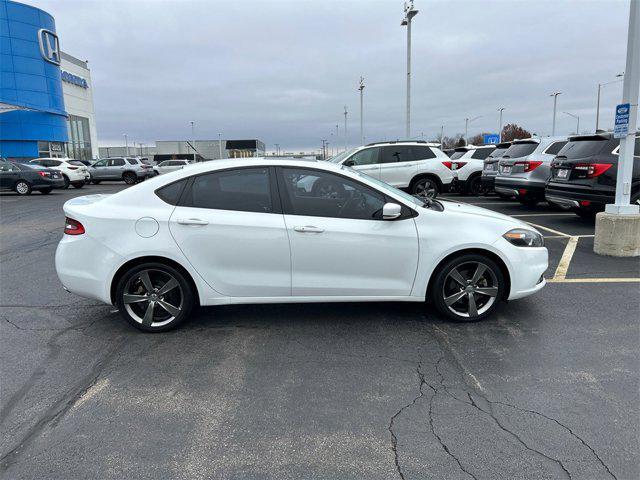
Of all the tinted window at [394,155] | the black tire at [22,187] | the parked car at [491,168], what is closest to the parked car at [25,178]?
the black tire at [22,187]

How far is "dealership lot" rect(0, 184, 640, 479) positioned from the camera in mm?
2609

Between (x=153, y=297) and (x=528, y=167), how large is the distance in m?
10.0

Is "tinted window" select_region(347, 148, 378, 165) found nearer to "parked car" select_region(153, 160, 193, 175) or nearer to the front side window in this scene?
the front side window

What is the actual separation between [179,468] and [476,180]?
15819 mm

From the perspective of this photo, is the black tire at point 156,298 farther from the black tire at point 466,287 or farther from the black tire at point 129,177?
the black tire at point 129,177

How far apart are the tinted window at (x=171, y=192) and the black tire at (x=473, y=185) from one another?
14066 millimetres

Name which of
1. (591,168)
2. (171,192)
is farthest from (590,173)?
(171,192)

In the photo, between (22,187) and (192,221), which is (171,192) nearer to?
(192,221)

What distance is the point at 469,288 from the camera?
4465mm

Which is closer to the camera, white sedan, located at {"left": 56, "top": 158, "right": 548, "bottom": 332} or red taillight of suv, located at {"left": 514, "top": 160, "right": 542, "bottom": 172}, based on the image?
white sedan, located at {"left": 56, "top": 158, "right": 548, "bottom": 332}

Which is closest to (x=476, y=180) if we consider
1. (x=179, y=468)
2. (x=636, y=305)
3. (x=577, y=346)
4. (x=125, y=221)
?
(x=636, y=305)

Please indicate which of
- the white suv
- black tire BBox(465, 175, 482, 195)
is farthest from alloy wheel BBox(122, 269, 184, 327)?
black tire BBox(465, 175, 482, 195)

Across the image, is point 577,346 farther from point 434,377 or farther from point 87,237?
point 87,237

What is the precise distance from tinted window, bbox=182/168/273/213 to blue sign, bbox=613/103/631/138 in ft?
18.9
